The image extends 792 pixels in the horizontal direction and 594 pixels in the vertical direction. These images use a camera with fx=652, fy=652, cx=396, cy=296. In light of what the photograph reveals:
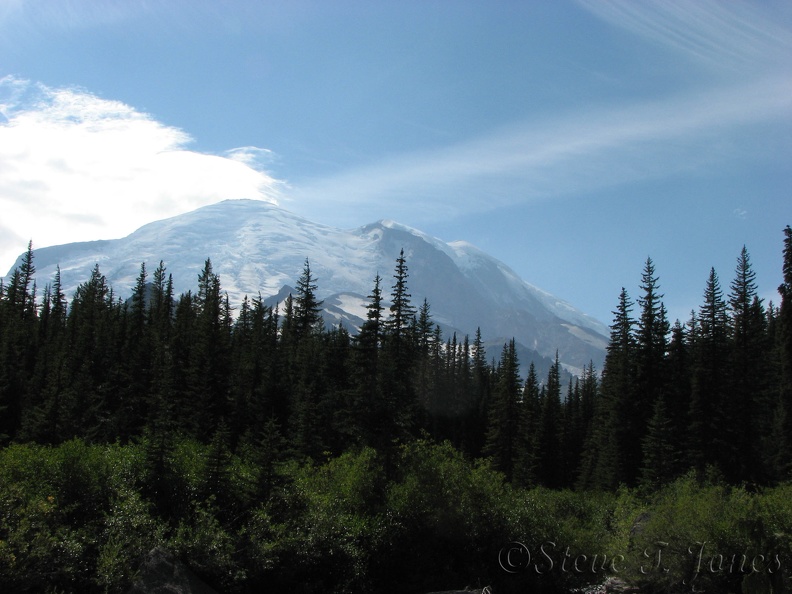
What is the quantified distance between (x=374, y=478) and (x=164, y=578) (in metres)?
14.0

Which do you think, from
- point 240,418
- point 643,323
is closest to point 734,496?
point 643,323

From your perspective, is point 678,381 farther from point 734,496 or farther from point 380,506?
point 380,506

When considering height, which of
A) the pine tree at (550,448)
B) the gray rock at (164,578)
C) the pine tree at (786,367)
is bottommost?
the pine tree at (550,448)

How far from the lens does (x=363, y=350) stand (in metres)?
48.2

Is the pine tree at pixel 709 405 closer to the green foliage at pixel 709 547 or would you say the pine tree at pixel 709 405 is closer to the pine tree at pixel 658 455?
the pine tree at pixel 658 455

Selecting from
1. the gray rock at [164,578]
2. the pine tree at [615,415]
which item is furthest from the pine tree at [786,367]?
the gray rock at [164,578]

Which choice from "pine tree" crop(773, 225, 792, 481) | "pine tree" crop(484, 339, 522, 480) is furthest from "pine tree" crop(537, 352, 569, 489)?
"pine tree" crop(773, 225, 792, 481)

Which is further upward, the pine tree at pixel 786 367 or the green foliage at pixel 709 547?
the pine tree at pixel 786 367

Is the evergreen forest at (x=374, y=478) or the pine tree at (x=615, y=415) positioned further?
the pine tree at (x=615, y=415)

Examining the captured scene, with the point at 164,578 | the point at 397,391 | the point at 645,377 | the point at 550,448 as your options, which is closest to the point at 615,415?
the point at 645,377

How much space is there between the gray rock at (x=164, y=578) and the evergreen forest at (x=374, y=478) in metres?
1.27

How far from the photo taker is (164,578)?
64.1ft

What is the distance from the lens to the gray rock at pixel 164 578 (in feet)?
62.5

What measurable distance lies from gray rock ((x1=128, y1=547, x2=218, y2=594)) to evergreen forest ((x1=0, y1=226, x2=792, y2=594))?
49.8 inches
